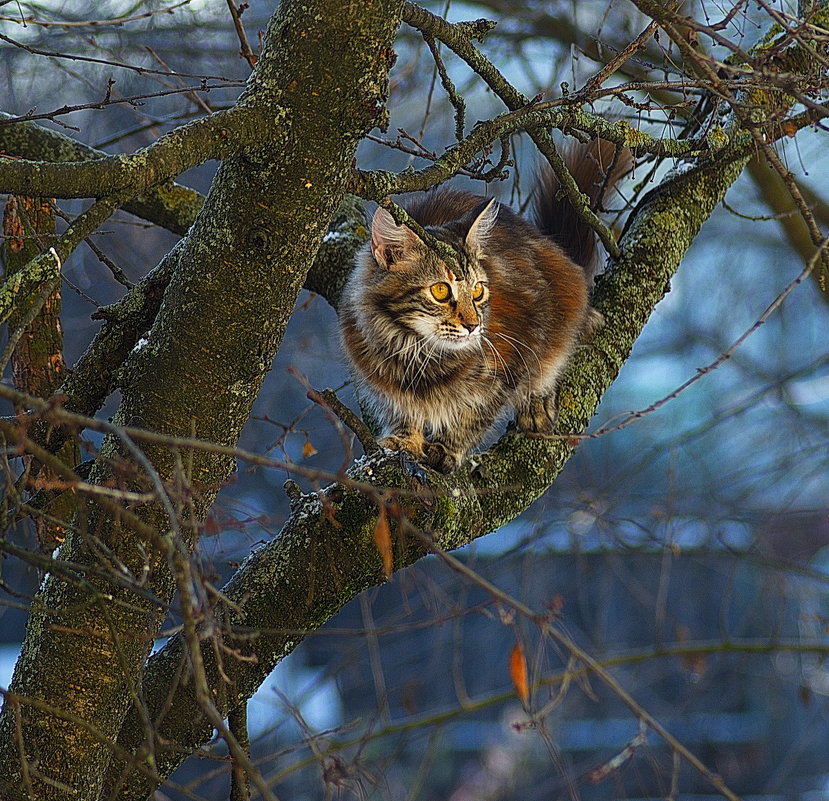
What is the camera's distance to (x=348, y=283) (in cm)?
291

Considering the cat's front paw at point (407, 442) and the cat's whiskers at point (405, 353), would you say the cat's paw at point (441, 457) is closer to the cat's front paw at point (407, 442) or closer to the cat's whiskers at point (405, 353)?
the cat's front paw at point (407, 442)

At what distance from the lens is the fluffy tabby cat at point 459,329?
2.70m

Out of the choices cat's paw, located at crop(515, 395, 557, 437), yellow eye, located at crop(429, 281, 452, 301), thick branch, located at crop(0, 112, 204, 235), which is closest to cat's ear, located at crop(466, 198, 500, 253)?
yellow eye, located at crop(429, 281, 452, 301)

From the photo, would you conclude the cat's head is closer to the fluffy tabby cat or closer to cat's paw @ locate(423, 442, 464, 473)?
the fluffy tabby cat

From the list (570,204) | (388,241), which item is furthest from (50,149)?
(570,204)

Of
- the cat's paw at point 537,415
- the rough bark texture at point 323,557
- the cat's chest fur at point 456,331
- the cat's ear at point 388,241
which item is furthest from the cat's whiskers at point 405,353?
the rough bark texture at point 323,557

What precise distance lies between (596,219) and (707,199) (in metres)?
0.56

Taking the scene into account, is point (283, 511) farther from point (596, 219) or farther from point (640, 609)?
point (596, 219)

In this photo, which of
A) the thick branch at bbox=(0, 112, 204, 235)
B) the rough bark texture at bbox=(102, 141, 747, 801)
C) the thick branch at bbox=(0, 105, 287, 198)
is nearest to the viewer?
the thick branch at bbox=(0, 105, 287, 198)

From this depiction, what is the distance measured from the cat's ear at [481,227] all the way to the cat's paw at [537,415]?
47cm

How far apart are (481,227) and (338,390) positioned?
66 centimetres

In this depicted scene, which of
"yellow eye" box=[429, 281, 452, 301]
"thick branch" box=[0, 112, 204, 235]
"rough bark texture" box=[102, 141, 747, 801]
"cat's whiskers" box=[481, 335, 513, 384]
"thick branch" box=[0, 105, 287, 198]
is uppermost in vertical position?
"thick branch" box=[0, 112, 204, 235]

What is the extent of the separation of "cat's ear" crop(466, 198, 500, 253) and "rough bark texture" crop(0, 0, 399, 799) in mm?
910

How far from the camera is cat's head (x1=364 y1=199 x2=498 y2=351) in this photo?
2.67 metres
